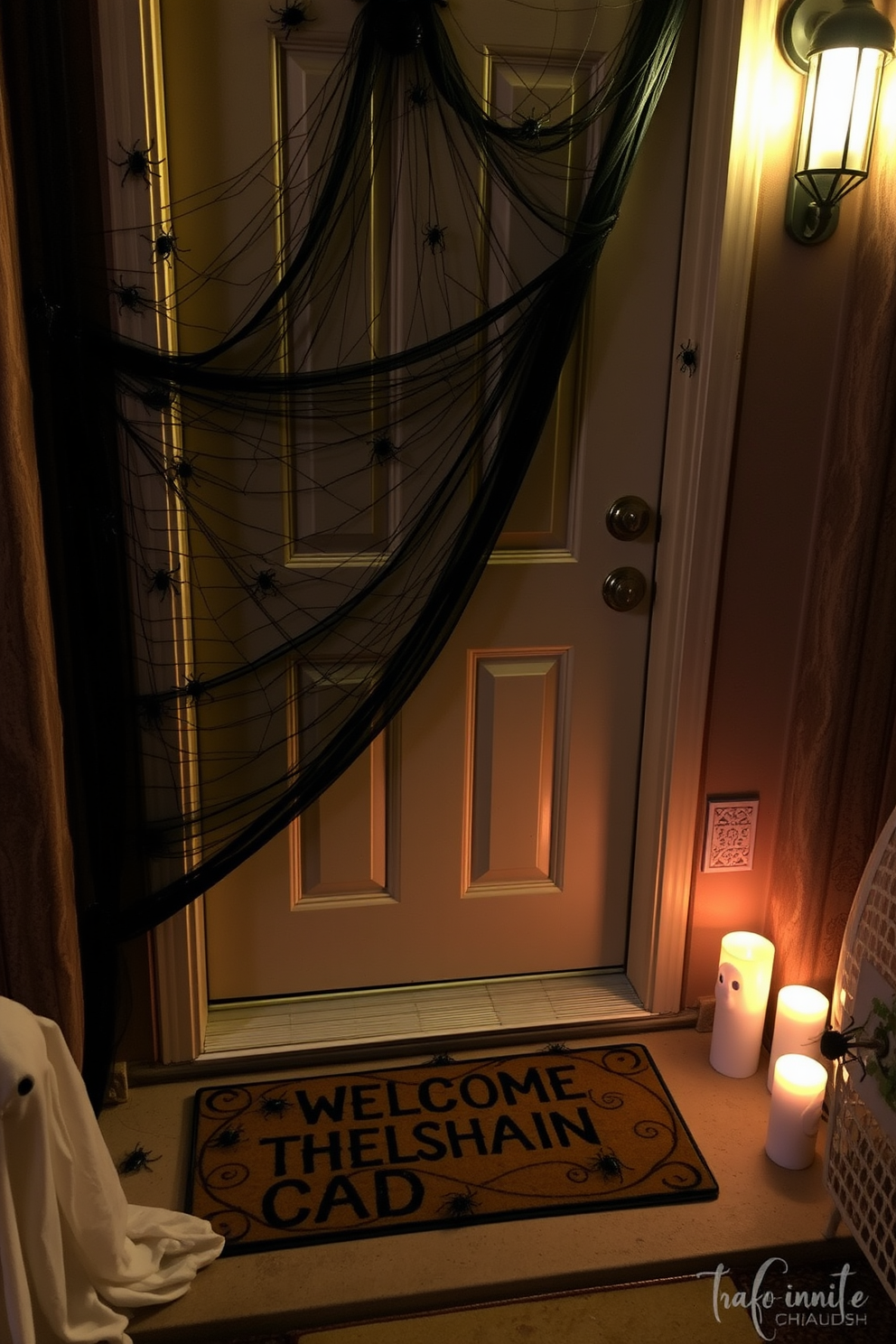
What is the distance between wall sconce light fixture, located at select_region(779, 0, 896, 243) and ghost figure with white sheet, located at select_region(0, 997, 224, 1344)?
66.0 inches

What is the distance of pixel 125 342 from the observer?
1.67 m

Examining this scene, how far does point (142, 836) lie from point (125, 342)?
804 millimetres

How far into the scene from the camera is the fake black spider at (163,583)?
1.75 metres

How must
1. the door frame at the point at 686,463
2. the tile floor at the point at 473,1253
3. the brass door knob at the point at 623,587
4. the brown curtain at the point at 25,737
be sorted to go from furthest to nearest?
1. the brass door knob at the point at 623,587
2. the door frame at the point at 686,463
3. the tile floor at the point at 473,1253
4. the brown curtain at the point at 25,737

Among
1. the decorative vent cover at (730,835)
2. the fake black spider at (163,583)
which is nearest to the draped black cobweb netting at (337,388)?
the fake black spider at (163,583)

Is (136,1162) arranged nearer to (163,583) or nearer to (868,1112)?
(163,583)

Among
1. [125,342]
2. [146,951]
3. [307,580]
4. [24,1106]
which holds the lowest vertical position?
[146,951]

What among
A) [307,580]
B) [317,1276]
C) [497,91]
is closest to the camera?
[317,1276]

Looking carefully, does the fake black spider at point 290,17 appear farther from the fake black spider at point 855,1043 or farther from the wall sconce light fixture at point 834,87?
the fake black spider at point 855,1043

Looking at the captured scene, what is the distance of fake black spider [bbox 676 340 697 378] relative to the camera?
6.06 ft

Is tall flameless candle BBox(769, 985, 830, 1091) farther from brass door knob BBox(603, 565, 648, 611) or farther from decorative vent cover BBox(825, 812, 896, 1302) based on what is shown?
brass door knob BBox(603, 565, 648, 611)

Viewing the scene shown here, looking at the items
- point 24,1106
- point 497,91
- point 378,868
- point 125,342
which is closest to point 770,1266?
point 378,868

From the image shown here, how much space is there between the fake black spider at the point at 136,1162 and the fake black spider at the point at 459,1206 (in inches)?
19.4

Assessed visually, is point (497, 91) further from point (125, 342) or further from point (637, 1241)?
point (637, 1241)
